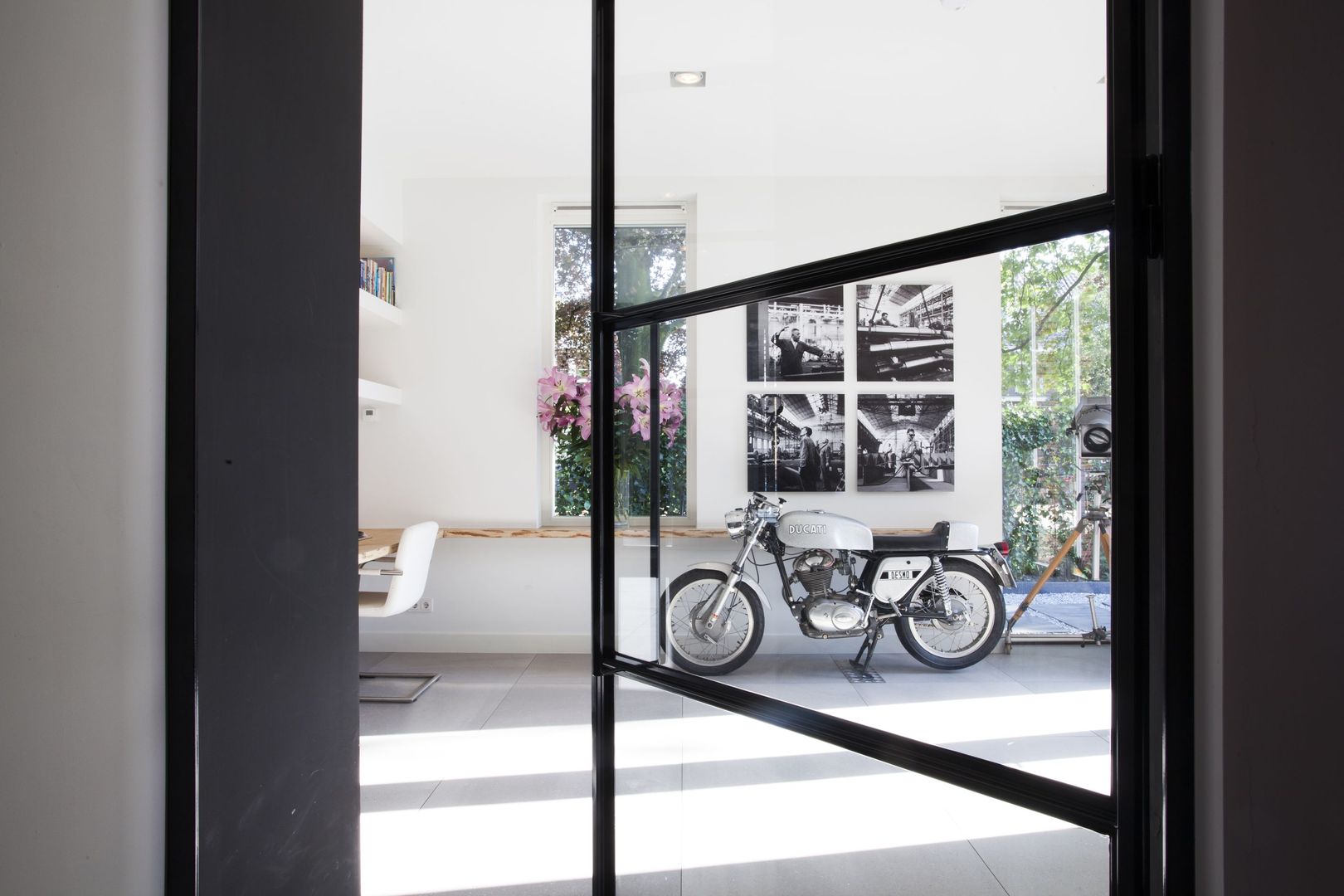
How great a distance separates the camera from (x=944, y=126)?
0.77m

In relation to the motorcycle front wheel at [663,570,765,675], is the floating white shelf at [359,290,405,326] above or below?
above

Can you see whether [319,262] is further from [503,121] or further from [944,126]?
[503,121]

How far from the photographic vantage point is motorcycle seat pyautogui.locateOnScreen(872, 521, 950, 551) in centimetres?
79

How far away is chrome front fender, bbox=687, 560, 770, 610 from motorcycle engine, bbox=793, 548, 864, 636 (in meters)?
0.06

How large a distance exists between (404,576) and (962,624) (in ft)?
9.45

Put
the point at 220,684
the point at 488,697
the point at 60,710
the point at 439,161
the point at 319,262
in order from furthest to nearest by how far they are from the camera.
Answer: the point at 439,161
the point at 488,697
the point at 319,262
the point at 220,684
the point at 60,710

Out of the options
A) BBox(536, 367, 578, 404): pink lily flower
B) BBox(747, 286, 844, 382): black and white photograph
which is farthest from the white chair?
BBox(747, 286, 844, 382): black and white photograph

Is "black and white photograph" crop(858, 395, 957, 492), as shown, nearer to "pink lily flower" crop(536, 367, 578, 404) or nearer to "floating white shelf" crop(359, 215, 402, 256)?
"pink lily flower" crop(536, 367, 578, 404)

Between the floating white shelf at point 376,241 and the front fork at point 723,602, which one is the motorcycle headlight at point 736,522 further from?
the floating white shelf at point 376,241

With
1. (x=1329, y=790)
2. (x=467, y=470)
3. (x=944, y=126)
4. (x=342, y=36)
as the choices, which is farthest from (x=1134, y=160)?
(x=467, y=470)

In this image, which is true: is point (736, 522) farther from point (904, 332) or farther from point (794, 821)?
point (794, 821)

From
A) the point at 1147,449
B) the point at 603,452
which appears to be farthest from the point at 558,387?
the point at 1147,449

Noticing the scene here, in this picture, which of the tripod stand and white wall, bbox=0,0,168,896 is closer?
the tripod stand

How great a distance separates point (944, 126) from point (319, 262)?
95cm
